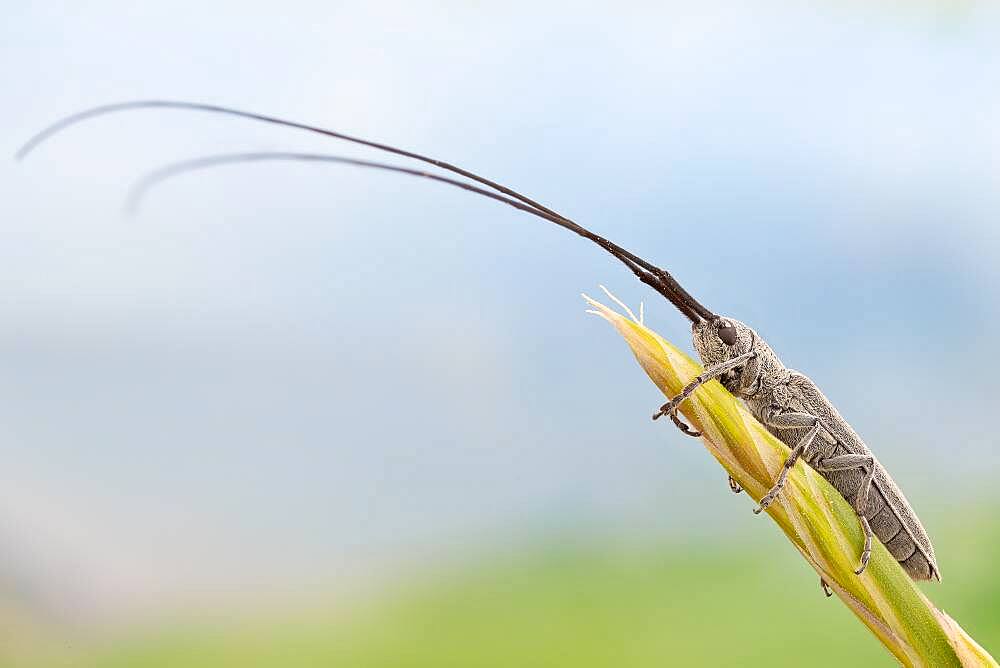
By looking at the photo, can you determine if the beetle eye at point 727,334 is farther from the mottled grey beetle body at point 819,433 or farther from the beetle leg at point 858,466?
the beetle leg at point 858,466

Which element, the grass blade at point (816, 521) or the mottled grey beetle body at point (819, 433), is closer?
the grass blade at point (816, 521)

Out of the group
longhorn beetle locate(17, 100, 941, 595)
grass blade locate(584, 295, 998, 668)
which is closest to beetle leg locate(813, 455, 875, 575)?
longhorn beetle locate(17, 100, 941, 595)

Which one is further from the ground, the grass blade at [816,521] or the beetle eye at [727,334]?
the beetle eye at [727,334]

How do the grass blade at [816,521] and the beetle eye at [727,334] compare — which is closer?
the grass blade at [816,521]

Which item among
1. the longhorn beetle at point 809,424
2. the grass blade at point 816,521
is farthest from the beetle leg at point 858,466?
the grass blade at point 816,521

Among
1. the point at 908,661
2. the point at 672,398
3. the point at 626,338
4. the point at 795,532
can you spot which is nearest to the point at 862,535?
the point at 795,532

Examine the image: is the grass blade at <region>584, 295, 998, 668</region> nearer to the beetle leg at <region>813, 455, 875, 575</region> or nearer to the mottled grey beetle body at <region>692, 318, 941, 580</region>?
the mottled grey beetle body at <region>692, 318, 941, 580</region>

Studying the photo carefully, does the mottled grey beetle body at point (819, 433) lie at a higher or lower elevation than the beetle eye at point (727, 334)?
lower
